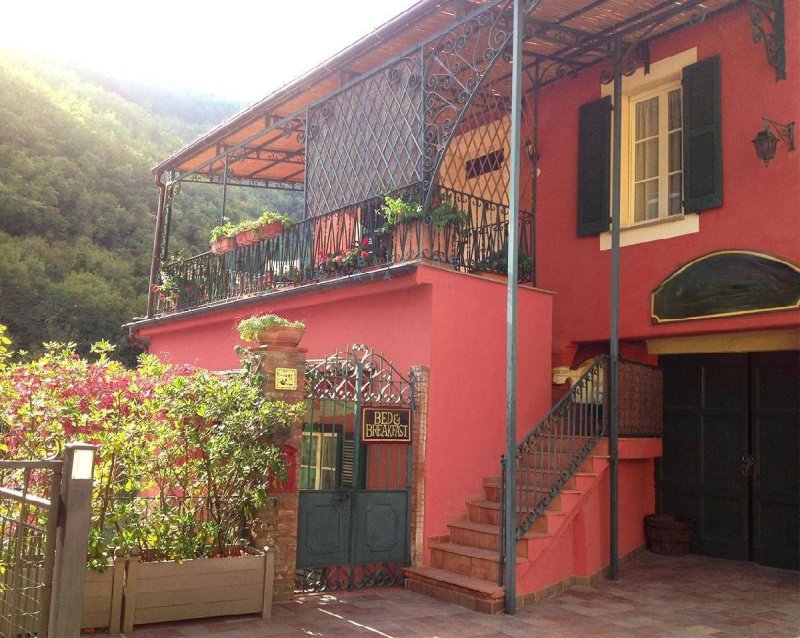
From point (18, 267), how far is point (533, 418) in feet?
80.8

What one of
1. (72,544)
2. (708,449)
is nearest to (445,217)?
(708,449)

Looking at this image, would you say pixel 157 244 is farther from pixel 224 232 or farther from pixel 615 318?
pixel 615 318

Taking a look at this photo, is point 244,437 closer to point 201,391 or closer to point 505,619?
point 201,391

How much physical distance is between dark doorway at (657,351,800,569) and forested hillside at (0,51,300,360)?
24.1 meters

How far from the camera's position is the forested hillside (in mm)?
28578

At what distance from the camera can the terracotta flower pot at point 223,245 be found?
40.0 ft

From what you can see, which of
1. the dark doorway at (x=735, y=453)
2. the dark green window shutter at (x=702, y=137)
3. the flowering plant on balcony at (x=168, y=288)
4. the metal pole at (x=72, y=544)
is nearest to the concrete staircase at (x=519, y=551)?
the dark doorway at (x=735, y=453)

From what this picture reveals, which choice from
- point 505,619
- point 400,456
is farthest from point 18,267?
point 505,619

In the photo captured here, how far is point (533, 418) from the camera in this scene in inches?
353

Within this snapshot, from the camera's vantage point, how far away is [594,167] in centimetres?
962

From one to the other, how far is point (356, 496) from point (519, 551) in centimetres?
162

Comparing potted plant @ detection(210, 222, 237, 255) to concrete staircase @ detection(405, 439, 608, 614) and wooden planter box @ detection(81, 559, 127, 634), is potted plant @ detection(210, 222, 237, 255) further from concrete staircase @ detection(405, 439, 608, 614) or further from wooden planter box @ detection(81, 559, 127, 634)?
wooden planter box @ detection(81, 559, 127, 634)

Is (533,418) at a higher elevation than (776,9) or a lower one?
lower

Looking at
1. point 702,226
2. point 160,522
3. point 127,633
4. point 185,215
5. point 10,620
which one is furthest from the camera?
point 185,215
